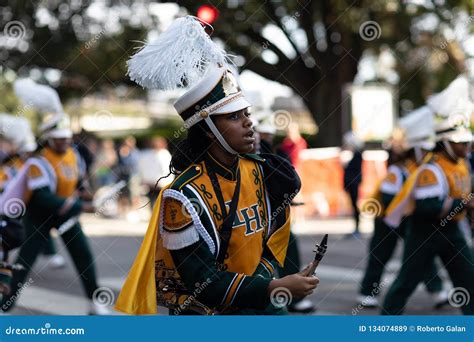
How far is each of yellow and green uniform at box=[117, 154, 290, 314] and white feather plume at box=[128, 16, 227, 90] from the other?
0.37 metres

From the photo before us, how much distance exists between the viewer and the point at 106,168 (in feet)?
79.3

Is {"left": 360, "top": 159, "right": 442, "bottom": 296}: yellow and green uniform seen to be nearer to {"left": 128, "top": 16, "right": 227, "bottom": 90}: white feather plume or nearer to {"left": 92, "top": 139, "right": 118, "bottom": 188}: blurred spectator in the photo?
{"left": 128, "top": 16, "right": 227, "bottom": 90}: white feather plume

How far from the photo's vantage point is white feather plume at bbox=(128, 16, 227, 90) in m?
3.97

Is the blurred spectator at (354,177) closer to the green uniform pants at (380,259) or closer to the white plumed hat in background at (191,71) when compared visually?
the green uniform pants at (380,259)

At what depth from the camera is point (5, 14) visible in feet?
58.3

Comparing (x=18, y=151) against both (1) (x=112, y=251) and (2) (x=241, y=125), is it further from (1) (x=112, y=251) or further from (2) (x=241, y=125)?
(2) (x=241, y=125)

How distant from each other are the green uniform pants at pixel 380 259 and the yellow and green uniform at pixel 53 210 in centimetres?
270

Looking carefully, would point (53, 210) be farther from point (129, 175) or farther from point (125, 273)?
point (129, 175)

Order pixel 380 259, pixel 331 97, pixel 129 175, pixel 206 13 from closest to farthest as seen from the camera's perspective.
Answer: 1. pixel 206 13
2. pixel 380 259
3. pixel 129 175
4. pixel 331 97

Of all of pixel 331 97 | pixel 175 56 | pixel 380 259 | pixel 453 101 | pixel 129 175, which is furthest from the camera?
pixel 331 97

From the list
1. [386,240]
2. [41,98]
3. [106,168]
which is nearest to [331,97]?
[106,168]

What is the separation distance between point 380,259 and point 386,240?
210mm

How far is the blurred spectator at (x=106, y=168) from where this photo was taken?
24.0 m

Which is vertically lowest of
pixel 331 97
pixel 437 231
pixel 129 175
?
pixel 437 231
